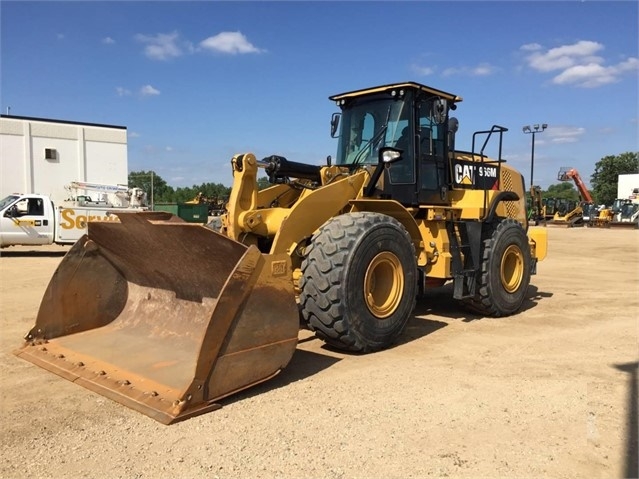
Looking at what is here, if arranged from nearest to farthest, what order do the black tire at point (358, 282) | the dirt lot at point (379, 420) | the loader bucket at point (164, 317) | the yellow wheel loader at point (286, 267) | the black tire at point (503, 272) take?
1. the dirt lot at point (379, 420)
2. the loader bucket at point (164, 317)
3. the yellow wheel loader at point (286, 267)
4. the black tire at point (358, 282)
5. the black tire at point (503, 272)

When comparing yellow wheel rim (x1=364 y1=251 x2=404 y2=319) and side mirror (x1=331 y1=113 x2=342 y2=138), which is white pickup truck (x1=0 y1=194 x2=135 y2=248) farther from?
yellow wheel rim (x1=364 y1=251 x2=404 y2=319)

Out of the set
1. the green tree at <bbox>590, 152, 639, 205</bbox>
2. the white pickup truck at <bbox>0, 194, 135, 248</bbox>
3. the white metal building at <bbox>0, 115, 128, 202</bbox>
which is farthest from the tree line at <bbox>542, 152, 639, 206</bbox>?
the white pickup truck at <bbox>0, 194, 135, 248</bbox>

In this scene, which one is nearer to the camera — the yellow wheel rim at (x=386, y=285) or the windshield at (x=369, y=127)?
the yellow wheel rim at (x=386, y=285)

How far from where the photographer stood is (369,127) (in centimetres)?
666

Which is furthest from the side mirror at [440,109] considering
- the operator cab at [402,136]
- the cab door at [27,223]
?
the cab door at [27,223]

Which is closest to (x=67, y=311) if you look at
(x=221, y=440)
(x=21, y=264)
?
(x=221, y=440)

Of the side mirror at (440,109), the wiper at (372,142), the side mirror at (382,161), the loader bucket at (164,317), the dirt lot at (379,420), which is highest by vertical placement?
the side mirror at (440,109)

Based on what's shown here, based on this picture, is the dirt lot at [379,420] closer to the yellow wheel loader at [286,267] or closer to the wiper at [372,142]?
the yellow wheel loader at [286,267]

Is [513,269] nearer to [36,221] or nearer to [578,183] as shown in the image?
[36,221]

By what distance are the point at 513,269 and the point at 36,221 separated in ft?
44.6

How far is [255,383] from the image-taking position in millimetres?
4059

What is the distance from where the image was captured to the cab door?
15.3m

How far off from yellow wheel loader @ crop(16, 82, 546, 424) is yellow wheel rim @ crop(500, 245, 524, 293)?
0.02 metres

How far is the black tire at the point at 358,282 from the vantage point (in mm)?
4754
